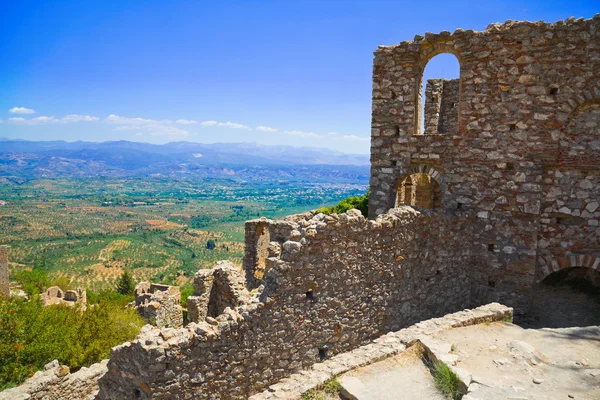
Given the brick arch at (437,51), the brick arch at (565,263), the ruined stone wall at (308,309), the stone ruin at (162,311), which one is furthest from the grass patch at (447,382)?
the stone ruin at (162,311)

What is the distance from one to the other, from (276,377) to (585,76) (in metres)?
9.01

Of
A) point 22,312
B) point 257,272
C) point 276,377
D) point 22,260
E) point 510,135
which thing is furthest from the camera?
point 22,260

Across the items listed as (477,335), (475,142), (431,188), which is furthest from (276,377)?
(431,188)

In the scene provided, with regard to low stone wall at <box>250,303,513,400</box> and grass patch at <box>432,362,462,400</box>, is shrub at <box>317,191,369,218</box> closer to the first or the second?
low stone wall at <box>250,303,513,400</box>

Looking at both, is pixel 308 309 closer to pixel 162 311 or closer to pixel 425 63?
pixel 425 63

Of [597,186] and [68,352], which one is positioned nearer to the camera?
[597,186]

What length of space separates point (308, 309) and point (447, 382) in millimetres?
2580

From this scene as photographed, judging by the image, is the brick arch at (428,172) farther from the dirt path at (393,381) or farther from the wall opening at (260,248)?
the dirt path at (393,381)

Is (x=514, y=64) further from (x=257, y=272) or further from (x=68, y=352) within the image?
(x=68, y=352)

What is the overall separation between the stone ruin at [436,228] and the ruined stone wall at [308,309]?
0.08 feet

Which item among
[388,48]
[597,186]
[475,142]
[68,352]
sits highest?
[388,48]

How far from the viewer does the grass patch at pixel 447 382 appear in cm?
594

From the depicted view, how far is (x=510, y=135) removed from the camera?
989 centimetres

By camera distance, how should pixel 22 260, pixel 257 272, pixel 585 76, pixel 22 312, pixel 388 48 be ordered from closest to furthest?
pixel 585 76 → pixel 388 48 → pixel 257 272 → pixel 22 312 → pixel 22 260
